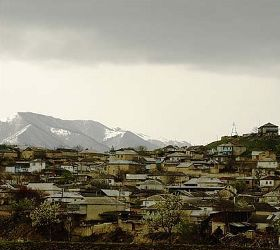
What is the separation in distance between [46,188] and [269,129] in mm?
42958

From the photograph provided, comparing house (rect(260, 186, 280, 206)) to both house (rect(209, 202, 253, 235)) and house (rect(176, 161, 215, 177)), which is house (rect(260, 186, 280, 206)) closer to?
house (rect(209, 202, 253, 235))

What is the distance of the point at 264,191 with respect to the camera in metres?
51.9

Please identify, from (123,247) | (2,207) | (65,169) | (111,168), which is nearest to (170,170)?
(111,168)

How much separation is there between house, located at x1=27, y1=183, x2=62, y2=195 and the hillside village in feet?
0.26

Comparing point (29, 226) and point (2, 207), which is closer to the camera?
point (29, 226)

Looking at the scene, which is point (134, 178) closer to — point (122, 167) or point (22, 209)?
point (122, 167)

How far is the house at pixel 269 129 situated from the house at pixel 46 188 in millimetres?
41441

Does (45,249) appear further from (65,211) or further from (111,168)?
(111,168)

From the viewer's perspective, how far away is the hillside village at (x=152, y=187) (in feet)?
115

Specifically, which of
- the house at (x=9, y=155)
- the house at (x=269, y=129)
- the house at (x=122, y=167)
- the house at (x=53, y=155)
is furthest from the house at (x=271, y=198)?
the house at (x=269, y=129)

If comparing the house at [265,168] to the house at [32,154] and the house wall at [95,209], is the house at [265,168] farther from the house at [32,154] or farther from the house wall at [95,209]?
the house at [32,154]

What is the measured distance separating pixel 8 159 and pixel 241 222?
133 ft

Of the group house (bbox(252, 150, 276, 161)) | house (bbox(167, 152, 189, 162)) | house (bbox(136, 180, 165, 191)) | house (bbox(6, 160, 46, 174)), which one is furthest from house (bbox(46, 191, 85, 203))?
house (bbox(167, 152, 189, 162))

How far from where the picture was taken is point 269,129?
8350cm
